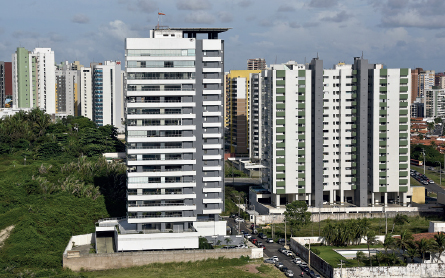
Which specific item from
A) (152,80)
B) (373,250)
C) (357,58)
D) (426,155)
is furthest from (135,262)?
(426,155)

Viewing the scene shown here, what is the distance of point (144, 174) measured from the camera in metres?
90.7

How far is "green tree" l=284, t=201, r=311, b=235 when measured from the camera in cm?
10200

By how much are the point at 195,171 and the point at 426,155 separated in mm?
103361

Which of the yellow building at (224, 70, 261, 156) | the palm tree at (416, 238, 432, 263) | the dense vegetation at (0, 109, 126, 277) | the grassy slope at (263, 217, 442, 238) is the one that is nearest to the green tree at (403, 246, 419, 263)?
the palm tree at (416, 238, 432, 263)

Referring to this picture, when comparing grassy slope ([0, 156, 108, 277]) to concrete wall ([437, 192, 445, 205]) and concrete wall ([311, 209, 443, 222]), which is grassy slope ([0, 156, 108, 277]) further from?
concrete wall ([437, 192, 445, 205])

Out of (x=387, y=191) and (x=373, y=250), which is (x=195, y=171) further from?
(x=387, y=191)

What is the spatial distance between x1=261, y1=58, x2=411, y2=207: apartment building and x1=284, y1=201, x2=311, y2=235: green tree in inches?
431

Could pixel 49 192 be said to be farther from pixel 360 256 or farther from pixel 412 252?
pixel 412 252

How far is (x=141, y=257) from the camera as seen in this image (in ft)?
285

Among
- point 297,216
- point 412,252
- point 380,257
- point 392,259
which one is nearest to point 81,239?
point 297,216

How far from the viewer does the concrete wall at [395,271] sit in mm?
81375


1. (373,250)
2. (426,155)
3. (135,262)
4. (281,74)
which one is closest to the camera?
(135,262)

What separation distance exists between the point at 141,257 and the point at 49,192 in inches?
1458

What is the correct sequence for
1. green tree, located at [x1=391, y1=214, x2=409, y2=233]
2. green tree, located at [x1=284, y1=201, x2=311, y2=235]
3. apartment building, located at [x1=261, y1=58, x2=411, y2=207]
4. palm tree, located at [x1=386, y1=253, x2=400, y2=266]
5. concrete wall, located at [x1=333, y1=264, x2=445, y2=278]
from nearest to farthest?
concrete wall, located at [x1=333, y1=264, x2=445, y2=278] < palm tree, located at [x1=386, y1=253, x2=400, y2=266] < green tree, located at [x1=284, y1=201, x2=311, y2=235] < green tree, located at [x1=391, y1=214, x2=409, y2=233] < apartment building, located at [x1=261, y1=58, x2=411, y2=207]
